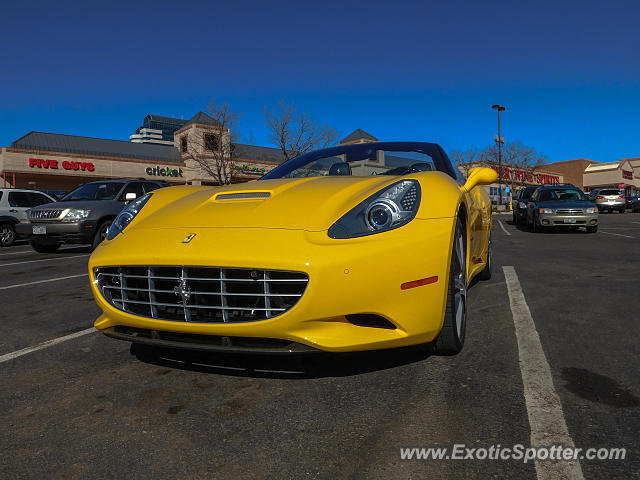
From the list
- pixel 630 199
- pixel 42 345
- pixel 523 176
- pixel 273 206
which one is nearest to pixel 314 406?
pixel 273 206

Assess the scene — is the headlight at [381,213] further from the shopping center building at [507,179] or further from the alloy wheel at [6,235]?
the shopping center building at [507,179]

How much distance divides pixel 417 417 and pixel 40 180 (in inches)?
1481

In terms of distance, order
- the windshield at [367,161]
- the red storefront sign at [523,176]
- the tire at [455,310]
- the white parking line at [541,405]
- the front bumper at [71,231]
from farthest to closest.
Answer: the red storefront sign at [523,176] → the front bumper at [71,231] → the windshield at [367,161] → the tire at [455,310] → the white parking line at [541,405]

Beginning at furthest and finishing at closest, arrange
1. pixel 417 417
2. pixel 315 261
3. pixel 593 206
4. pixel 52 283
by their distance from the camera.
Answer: pixel 593 206, pixel 52 283, pixel 315 261, pixel 417 417

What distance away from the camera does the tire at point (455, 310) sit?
2.39 m

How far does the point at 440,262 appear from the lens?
7.27 feet

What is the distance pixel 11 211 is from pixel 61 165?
23.8 m

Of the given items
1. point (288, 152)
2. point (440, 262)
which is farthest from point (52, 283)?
point (288, 152)

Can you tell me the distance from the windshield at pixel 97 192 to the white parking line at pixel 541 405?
894cm

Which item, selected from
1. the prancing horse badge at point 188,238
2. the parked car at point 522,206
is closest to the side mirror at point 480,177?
the prancing horse badge at point 188,238

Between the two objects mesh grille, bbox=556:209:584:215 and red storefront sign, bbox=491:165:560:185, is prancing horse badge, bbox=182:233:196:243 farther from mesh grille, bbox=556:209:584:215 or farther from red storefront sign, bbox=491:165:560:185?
red storefront sign, bbox=491:165:560:185

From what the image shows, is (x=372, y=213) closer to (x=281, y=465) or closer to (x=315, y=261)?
(x=315, y=261)

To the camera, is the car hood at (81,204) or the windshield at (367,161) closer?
the windshield at (367,161)

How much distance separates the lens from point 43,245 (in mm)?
9656
